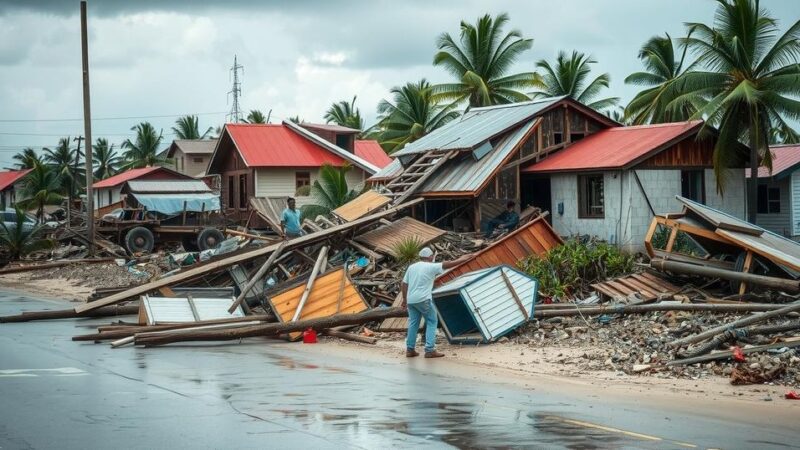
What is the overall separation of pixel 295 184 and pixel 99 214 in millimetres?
15495

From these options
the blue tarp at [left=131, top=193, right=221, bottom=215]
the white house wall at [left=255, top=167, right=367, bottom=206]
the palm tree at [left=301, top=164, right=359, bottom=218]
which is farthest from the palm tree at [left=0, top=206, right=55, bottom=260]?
the palm tree at [left=301, top=164, right=359, bottom=218]

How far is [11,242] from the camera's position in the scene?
45062 mm

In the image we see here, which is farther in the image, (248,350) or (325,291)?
(325,291)

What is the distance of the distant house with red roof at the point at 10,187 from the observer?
295ft

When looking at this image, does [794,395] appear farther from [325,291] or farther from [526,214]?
[526,214]

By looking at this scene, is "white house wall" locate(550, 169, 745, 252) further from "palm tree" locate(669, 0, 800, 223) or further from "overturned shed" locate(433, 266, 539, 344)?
"overturned shed" locate(433, 266, 539, 344)

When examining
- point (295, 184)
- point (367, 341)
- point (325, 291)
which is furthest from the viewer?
point (295, 184)

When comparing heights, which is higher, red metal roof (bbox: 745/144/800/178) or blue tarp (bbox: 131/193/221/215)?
red metal roof (bbox: 745/144/800/178)

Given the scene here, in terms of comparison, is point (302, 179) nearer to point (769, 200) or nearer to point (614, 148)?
point (769, 200)

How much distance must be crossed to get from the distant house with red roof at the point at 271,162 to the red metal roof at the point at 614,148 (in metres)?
17.3

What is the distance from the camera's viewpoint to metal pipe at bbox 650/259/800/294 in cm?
1862

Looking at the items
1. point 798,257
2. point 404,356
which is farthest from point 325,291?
point 798,257

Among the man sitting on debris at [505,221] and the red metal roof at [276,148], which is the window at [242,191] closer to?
the red metal roof at [276,148]

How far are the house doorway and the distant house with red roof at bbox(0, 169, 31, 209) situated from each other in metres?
65.4
